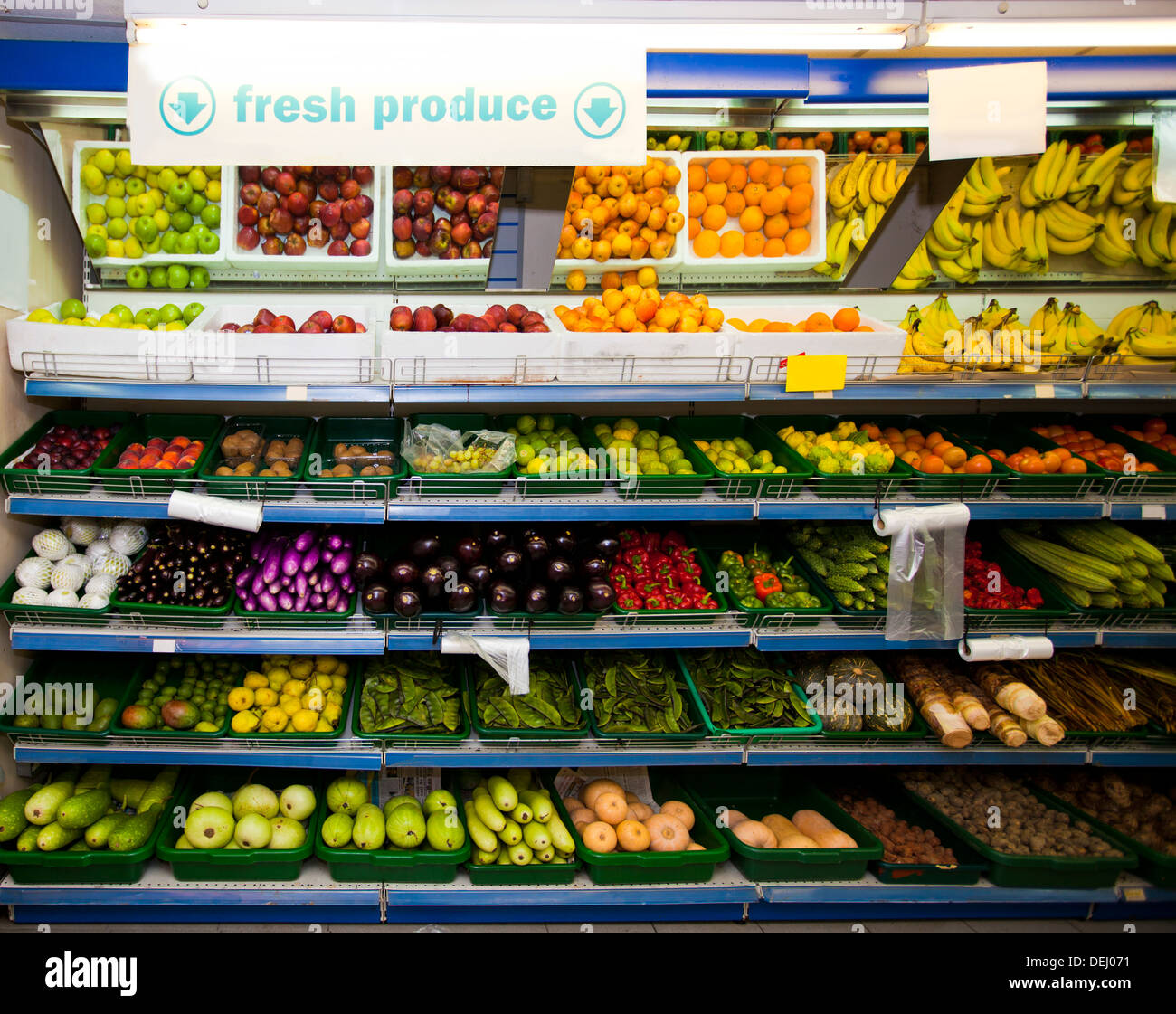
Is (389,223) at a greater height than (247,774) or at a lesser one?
greater

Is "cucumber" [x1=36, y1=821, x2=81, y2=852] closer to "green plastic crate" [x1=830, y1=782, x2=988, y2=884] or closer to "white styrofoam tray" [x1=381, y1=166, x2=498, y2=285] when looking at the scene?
"white styrofoam tray" [x1=381, y1=166, x2=498, y2=285]

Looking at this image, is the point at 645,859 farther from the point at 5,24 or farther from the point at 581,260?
the point at 5,24

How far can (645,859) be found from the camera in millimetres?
3107

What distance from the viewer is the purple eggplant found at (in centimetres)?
315

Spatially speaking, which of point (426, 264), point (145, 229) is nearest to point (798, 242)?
point (426, 264)

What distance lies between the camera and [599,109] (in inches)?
105

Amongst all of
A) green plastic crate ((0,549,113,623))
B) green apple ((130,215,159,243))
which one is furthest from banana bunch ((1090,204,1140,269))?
green plastic crate ((0,549,113,623))

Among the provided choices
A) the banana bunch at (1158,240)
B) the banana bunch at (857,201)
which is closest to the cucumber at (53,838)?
the banana bunch at (857,201)

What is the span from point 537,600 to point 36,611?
6.13 feet

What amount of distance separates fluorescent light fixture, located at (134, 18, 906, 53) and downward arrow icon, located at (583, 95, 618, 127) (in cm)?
22
